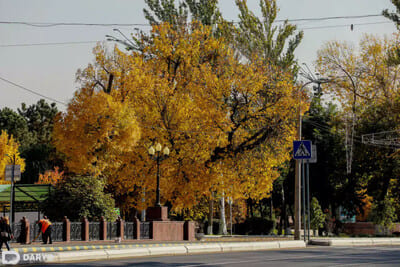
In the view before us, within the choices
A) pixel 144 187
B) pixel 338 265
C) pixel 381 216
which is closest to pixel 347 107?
pixel 381 216

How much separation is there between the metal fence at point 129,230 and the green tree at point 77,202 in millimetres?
1856

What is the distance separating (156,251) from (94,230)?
9.84m

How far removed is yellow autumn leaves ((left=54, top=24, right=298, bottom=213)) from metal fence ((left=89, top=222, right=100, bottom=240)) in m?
7.97

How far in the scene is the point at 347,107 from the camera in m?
52.2

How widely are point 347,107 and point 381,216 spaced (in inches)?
391

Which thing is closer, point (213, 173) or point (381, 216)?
point (213, 173)

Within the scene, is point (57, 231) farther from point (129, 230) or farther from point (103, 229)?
point (129, 230)

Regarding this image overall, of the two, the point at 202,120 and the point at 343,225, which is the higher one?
the point at 202,120

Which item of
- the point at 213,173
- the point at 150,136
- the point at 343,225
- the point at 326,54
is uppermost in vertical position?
the point at 326,54

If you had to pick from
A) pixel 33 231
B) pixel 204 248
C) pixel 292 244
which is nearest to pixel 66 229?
pixel 33 231

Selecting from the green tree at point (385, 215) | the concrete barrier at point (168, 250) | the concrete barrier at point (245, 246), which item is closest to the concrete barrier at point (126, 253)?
the concrete barrier at point (168, 250)

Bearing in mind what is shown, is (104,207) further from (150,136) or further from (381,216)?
(381,216)

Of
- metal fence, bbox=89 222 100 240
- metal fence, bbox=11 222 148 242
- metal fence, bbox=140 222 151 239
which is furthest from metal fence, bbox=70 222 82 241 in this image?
metal fence, bbox=140 222 151 239

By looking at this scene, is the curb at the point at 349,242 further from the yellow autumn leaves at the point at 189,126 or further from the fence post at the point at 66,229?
the fence post at the point at 66,229
